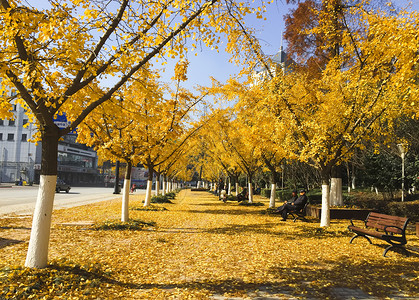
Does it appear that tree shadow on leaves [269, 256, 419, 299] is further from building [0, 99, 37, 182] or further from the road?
building [0, 99, 37, 182]

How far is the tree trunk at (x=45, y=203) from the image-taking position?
4867 millimetres

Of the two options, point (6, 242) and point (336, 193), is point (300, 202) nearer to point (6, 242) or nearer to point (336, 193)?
point (336, 193)

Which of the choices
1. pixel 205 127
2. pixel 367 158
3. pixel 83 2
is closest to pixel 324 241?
pixel 83 2

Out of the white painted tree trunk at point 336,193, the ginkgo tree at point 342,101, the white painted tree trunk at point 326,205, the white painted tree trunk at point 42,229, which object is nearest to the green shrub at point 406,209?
the white painted tree trunk at point 336,193

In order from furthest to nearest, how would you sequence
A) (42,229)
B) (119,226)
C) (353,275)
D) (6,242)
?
1. (119,226)
2. (6,242)
3. (353,275)
4. (42,229)

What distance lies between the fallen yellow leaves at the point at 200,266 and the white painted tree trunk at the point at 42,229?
19 cm

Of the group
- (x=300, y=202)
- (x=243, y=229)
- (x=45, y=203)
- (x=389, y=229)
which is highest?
(x=45, y=203)

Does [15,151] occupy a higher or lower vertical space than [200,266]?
higher

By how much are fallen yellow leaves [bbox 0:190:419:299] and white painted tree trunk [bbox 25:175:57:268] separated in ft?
0.61

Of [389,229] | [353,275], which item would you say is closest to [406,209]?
[389,229]

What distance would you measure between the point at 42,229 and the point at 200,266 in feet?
9.12

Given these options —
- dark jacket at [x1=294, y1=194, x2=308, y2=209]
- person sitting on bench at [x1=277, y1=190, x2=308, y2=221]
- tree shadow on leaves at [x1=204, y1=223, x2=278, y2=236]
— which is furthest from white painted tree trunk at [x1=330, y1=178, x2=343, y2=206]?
tree shadow on leaves at [x1=204, y1=223, x2=278, y2=236]

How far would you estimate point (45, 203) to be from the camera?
500 centimetres

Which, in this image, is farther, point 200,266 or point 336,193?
point 336,193
